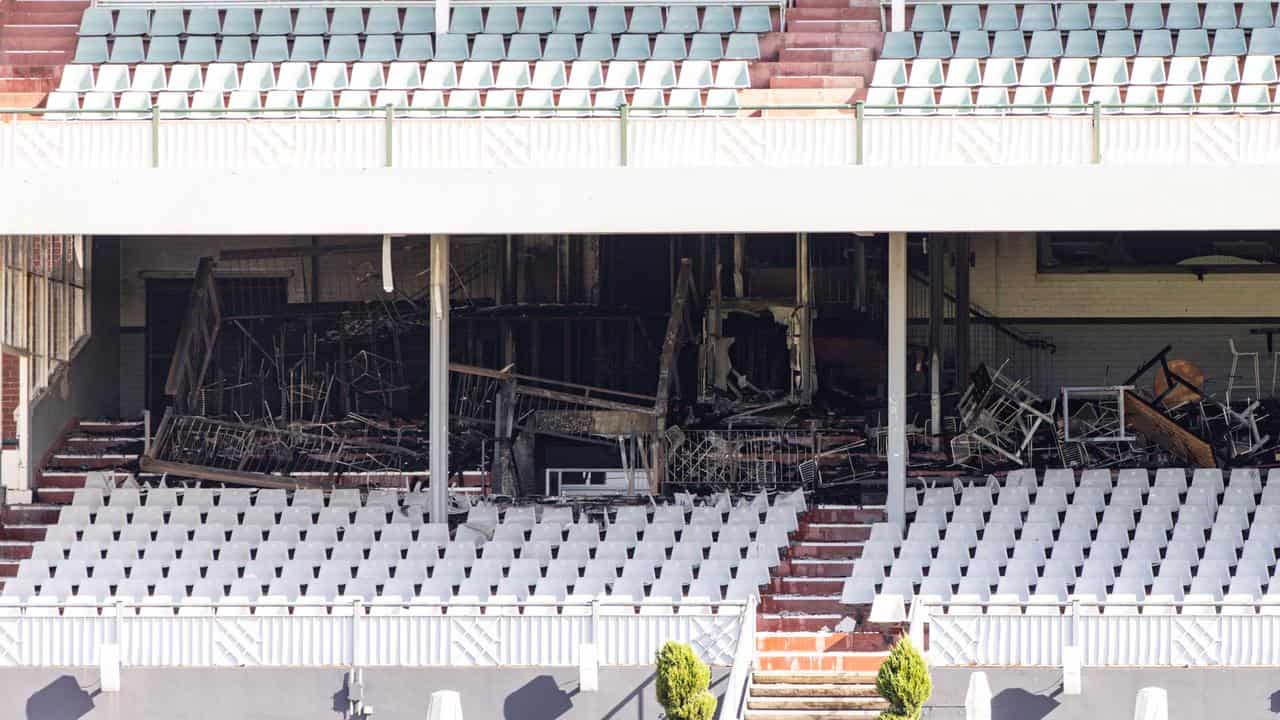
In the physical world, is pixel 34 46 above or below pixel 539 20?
below

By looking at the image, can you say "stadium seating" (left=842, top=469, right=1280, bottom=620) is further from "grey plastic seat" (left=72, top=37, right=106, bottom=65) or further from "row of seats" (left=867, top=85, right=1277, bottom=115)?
"grey plastic seat" (left=72, top=37, right=106, bottom=65)

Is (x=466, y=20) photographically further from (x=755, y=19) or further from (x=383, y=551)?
(x=383, y=551)

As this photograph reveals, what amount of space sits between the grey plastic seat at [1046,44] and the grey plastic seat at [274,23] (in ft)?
28.4

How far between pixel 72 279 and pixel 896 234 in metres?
→ 9.37

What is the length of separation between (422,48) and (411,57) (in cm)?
29

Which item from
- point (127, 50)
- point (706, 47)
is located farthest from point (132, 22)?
point (706, 47)

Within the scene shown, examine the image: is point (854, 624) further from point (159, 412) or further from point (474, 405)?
point (159, 412)

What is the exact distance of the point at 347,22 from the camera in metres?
25.8

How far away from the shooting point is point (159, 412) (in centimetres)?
2517

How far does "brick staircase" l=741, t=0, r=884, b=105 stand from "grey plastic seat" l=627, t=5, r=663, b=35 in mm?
1282

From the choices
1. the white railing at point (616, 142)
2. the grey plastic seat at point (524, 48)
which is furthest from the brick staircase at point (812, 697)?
the grey plastic seat at point (524, 48)

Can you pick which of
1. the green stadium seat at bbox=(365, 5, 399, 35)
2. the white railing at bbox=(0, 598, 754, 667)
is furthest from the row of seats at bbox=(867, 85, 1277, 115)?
the white railing at bbox=(0, 598, 754, 667)

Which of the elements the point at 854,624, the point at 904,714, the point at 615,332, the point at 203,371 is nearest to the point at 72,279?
the point at 203,371

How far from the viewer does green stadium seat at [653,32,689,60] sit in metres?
24.6
